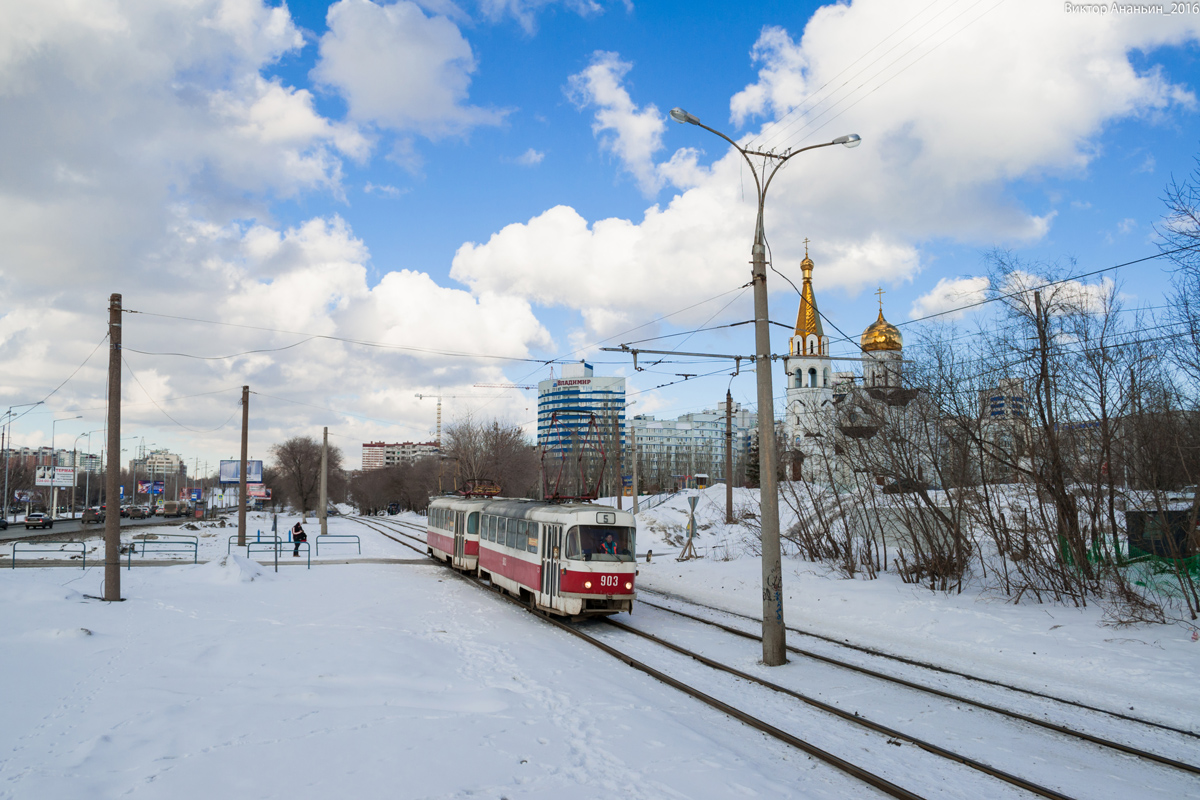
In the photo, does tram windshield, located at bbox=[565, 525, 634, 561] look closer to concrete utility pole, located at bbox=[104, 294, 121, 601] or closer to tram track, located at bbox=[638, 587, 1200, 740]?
tram track, located at bbox=[638, 587, 1200, 740]

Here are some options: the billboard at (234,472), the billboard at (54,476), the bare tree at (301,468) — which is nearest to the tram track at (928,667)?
the billboard at (234,472)

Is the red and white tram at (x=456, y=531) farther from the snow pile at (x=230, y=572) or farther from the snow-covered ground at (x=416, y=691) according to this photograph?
the snow pile at (x=230, y=572)

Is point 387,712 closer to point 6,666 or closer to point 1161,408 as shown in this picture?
point 6,666

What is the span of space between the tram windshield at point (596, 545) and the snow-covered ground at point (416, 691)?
1.98m

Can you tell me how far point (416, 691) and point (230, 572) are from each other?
52.5 ft

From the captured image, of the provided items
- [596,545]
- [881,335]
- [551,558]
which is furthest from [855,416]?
[881,335]

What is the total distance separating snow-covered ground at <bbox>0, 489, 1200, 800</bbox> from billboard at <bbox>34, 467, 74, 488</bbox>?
5917cm

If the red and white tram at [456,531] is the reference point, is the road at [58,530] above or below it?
below

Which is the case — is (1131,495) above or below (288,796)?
above

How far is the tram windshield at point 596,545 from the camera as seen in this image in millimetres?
16281

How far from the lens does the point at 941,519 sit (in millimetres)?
19297

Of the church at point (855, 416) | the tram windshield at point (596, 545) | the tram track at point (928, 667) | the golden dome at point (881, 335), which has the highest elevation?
the golden dome at point (881, 335)

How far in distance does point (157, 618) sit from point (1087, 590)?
68.0ft

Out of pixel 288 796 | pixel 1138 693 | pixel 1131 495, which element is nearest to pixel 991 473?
pixel 1131 495
